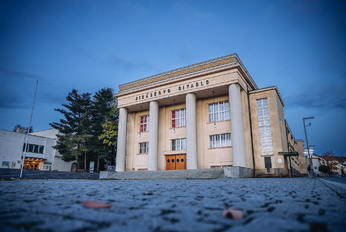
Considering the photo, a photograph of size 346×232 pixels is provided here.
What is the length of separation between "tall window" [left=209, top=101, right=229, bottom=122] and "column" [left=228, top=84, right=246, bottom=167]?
3.15m

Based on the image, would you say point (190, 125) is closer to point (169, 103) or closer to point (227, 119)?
point (227, 119)

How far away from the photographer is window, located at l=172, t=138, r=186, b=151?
26.2m

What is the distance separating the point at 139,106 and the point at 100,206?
89.0 ft

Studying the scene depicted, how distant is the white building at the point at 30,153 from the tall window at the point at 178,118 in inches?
1258

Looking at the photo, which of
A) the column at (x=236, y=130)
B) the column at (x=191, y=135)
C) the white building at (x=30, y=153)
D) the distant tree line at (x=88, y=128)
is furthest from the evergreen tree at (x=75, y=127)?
the column at (x=236, y=130)

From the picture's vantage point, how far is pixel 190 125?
22797mm

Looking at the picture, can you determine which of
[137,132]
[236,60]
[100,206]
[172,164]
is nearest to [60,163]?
[137,132]

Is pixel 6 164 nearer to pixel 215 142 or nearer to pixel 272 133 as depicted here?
pixel 215 142

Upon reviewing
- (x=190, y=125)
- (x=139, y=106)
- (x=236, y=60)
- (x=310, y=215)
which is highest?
(x=236, y=60)

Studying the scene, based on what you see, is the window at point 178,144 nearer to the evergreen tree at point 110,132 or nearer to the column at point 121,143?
the column at point 121,143

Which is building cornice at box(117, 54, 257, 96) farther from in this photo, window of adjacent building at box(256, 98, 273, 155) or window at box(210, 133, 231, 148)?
window at box(210, 133, 231, 148)

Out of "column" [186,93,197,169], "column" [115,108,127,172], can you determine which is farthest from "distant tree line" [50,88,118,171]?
"column" [186,93,197,169]

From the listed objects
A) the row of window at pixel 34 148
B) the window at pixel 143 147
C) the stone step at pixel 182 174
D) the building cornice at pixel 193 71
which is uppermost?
the building cornice at pixel 193 71

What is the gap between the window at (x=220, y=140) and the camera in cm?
2341
